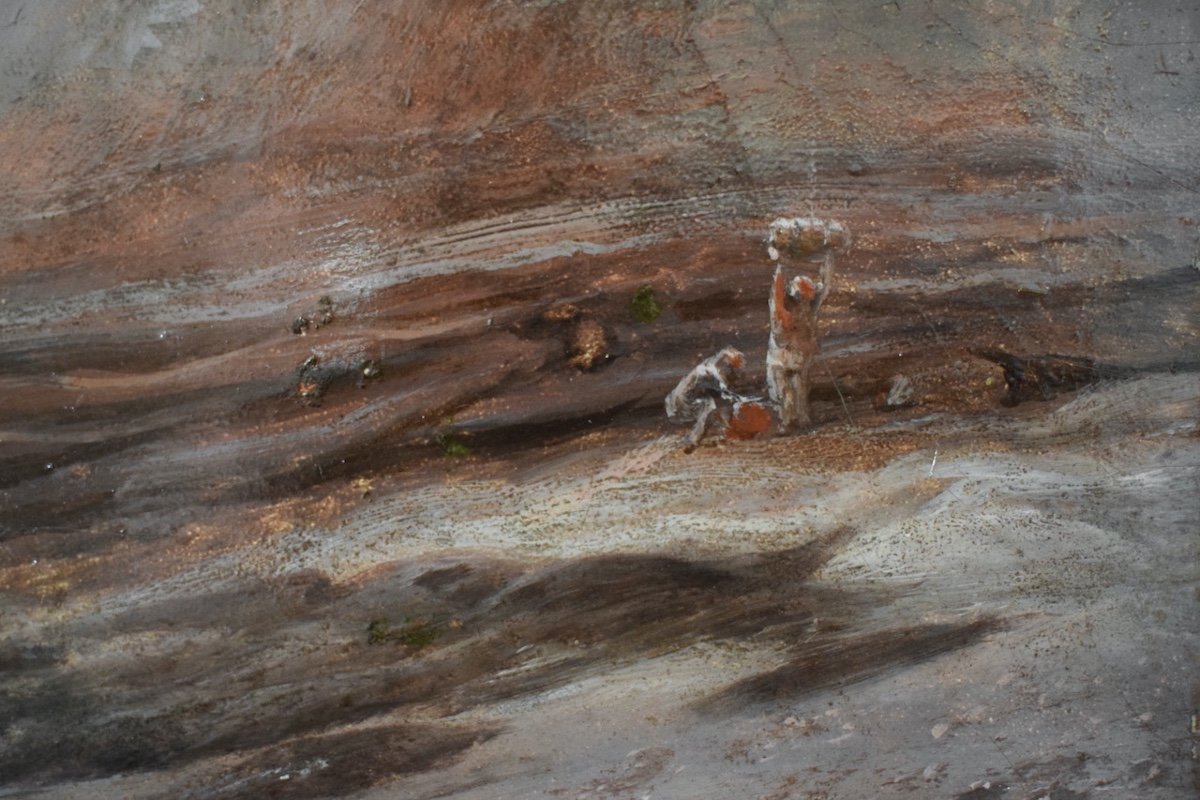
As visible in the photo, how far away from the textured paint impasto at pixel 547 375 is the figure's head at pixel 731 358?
0.02 metres

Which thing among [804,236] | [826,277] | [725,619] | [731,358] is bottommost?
[725,619]

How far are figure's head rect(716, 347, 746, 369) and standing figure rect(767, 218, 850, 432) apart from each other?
0.08m

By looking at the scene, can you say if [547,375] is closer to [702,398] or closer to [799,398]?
[702,398]

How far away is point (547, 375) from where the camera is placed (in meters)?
2.53

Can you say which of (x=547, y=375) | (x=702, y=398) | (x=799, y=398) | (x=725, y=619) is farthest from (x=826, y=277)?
(x=725, y=619)

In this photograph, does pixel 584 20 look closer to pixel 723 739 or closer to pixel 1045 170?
pixel 1045 170

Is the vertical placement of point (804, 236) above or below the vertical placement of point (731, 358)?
above

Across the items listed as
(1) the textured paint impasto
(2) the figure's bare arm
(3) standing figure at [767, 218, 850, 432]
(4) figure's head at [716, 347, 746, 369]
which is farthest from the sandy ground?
(2) the figure's bare arm

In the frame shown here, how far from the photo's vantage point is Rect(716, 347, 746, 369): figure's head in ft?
8.30

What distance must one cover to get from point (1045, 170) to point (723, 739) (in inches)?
78.4

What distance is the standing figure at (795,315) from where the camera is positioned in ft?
8.30

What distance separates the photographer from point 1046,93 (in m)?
2.59

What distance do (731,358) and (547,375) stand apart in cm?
55

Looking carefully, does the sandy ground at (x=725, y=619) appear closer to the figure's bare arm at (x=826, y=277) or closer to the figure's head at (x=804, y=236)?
the figure's bare arm at (x=826, y=277)
